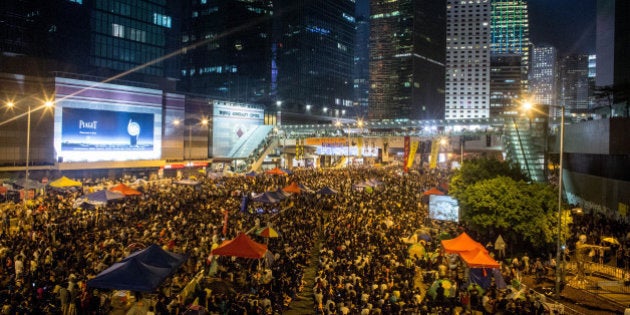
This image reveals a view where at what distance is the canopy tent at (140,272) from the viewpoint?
1055 centimetres

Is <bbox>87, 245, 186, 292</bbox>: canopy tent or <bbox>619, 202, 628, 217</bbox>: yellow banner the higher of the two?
<bbox>619, 202, 628, 217</bbox>: yellow banner

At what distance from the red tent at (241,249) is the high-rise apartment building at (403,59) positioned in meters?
153

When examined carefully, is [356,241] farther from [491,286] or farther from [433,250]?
[491,286]

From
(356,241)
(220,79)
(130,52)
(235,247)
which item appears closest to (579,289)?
(356,241)

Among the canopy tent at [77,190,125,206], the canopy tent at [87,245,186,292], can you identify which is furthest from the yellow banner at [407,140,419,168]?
the canopy tent at [87,245,186,292]

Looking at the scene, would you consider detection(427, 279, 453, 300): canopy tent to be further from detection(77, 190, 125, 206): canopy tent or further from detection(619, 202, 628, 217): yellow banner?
detection(77, 190, 125, 206): canopy tent

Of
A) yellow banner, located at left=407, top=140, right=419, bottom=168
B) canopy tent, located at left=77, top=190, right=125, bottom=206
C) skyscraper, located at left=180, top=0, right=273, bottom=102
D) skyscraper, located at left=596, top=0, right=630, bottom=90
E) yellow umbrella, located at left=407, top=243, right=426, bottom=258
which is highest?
skyscraper, located at left=180, top=0, right=273, bottom=102

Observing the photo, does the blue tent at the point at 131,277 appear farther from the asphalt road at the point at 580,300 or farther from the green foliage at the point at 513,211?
the green foliage at the point at 513,211

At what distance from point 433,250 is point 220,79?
93043 mm

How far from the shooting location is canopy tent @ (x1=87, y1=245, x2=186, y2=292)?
10547 mm

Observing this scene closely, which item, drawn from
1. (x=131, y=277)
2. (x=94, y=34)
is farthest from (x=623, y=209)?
(x=94, y=34)

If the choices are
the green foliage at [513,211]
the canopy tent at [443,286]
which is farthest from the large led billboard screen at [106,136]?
the canopy tent at [443,286]

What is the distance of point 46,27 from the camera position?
5659 centimetres

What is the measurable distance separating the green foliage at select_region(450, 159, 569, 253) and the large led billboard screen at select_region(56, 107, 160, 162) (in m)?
35.7
